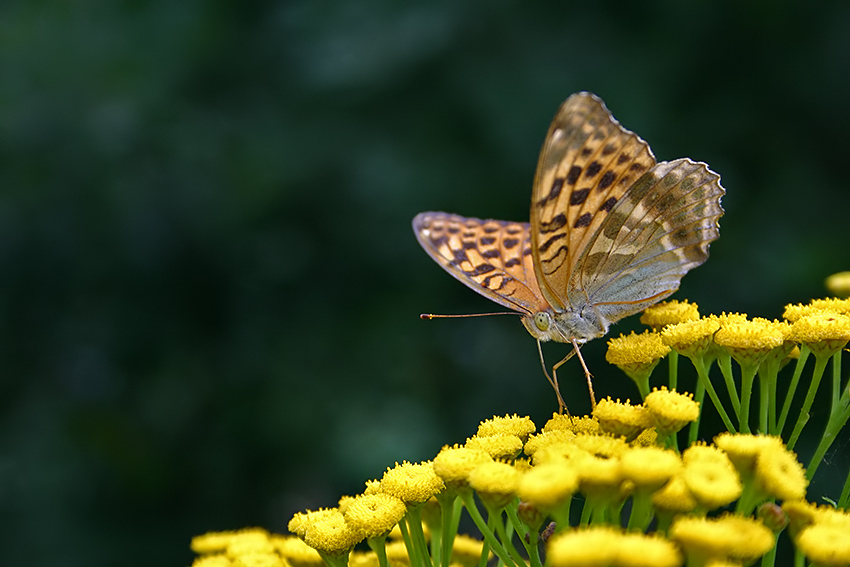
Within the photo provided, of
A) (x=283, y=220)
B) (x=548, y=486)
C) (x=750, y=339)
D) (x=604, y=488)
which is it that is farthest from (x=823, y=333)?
(x=283, y=220)

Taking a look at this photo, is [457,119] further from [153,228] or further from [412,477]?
[412,477]

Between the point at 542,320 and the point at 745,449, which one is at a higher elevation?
the point at 542,320

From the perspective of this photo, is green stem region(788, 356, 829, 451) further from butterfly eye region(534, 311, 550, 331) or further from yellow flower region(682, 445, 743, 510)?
butterfly eye region(534, 311, 550, 331)

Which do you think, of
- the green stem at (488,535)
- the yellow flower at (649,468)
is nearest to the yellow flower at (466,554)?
the green stem at (488,535)

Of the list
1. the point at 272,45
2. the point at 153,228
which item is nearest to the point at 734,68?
the point at 272,45

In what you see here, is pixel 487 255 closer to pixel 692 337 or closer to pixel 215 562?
pixel 692 337

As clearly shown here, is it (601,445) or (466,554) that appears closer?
(601,445)

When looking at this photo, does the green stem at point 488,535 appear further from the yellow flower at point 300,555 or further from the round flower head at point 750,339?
the round flower head at point 750,339

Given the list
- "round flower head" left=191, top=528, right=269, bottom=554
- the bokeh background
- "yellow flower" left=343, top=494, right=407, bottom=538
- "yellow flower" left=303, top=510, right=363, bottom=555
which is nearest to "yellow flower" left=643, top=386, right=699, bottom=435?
"yellow flower" left=343, top=494, right=407, bottom=538
